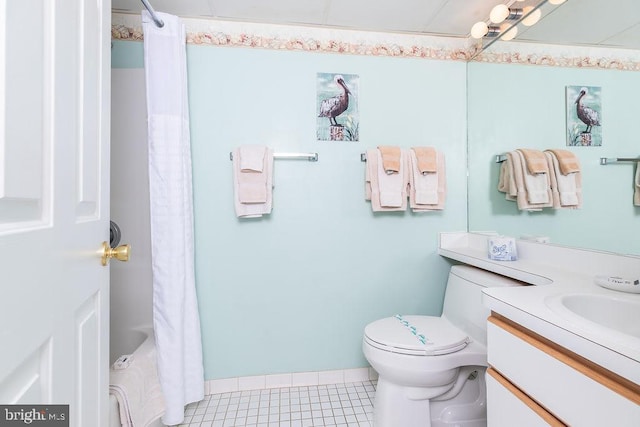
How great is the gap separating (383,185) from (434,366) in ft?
2.87

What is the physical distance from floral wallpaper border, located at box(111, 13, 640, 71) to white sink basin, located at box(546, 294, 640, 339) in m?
1.09

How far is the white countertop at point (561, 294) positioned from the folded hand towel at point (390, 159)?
1.85 feet

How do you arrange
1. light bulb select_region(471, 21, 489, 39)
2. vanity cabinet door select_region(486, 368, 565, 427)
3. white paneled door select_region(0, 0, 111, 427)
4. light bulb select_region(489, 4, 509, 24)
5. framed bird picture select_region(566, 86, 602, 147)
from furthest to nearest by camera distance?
light bulb select_region(471, 21, 489, 39)
light bulb select_region(489, 4, 509, 24)
framed bird picture select_region(566, 86, 602, 147)
vanity cabinet door select_region(486, 368, 565, 427)
white paneled door select_region(0, 0, 111, 427)

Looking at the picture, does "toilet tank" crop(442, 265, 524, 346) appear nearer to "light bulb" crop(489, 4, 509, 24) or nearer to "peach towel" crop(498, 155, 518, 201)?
"peach towel" crop(498, 155, 518, 201)

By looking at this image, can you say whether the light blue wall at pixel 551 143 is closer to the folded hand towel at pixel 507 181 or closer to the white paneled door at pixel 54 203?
the folded hand towel at pixel 507 181

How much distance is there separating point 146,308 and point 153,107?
1.04 m

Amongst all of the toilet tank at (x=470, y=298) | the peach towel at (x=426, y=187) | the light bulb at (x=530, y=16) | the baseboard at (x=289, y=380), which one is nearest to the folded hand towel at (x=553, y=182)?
the toilet tank at (x=470, y=298)

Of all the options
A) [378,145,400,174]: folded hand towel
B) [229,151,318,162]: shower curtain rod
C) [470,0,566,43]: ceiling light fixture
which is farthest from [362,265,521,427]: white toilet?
[470,0,566,43]: ceiling light fixture

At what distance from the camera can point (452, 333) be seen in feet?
4.45

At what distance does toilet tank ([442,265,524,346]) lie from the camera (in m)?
1.33

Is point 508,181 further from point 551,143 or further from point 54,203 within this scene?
point 54,203

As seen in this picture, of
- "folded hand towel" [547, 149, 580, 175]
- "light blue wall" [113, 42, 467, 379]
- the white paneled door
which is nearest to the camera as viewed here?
the white paneled door

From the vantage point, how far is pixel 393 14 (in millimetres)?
1633

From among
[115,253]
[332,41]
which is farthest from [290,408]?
[332,41]
